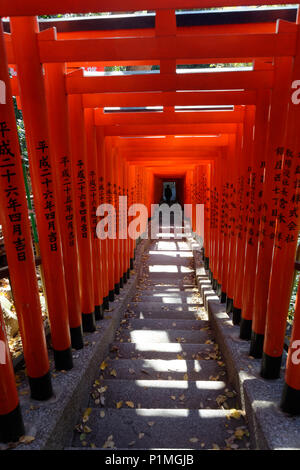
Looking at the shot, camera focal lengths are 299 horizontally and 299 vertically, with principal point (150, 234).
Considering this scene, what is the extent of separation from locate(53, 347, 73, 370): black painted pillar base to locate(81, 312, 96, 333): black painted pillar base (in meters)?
0.96

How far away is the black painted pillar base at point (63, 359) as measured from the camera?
3557 millimetres

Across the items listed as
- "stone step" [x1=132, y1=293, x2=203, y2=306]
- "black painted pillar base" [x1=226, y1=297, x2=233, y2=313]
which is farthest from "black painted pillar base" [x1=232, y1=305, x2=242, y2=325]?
"stone step" [x1=132, y1=293, x2=203, y2=306]

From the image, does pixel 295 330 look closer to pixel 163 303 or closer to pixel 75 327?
pixel 75 327

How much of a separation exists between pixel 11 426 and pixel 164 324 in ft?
13.7

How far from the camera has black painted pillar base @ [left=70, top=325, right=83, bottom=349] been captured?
4012 mm

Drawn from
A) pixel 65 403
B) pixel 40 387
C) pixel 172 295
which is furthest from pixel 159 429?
pixel 172 295

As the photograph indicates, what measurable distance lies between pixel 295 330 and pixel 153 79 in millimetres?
2929

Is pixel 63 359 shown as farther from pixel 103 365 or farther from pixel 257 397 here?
pixel 257 397

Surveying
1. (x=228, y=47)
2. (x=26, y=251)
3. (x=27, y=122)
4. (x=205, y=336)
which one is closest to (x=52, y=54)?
(x=27, y=122)

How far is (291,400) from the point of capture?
2777 mm

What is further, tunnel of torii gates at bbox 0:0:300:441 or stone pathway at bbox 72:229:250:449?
stone pathway at bbox 72:229:250:449

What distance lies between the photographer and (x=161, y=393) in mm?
3834

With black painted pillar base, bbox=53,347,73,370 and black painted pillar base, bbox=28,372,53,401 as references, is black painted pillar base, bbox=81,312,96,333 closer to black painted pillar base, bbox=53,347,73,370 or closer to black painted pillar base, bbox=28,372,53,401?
black painted pillar base, bbox=53,347,73,370

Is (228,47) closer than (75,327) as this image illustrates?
Yes
